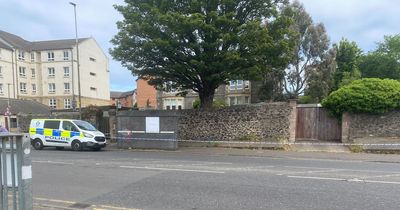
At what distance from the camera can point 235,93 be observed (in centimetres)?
5428

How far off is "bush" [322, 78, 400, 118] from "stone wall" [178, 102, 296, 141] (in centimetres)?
266

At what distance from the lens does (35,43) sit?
256ft

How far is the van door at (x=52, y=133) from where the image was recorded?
71.5 feet

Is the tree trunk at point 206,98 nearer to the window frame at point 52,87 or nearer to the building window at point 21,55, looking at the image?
the window frame at point 52,87

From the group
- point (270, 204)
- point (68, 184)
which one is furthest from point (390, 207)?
point (68, 184)

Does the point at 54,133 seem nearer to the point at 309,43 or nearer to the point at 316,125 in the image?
the point at 316,125

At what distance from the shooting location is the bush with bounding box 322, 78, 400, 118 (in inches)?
811

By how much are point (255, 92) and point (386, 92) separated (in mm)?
27186

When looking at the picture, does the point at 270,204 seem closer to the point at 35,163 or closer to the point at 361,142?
the point at 35,163

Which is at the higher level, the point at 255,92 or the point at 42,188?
the point at 255,92

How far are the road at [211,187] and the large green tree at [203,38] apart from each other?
8.73 m

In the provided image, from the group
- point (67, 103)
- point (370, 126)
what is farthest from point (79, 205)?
point (67, 103)

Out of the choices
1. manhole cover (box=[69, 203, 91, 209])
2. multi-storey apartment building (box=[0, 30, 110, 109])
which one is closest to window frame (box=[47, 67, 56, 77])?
multi-storey apartment building (box=[0, 30, 110, 109])

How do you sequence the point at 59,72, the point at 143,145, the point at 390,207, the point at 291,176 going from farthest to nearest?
1. the point at 59,72
2. the point at 143,145
3. the point at 291,176
4. the point at 390,207
